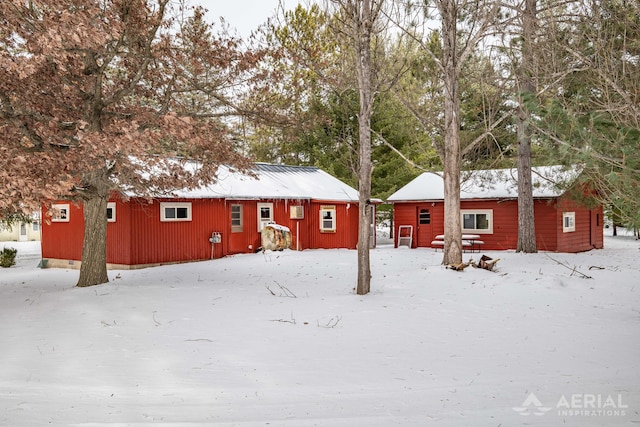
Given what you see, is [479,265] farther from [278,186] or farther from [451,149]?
[278,186]

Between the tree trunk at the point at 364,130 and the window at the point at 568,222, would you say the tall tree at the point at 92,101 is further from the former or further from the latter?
the window at the point at 568,222

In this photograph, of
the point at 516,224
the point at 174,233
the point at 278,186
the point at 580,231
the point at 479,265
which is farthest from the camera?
the point at 580,231

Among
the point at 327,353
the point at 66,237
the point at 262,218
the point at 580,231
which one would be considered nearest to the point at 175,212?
the point at 262,218

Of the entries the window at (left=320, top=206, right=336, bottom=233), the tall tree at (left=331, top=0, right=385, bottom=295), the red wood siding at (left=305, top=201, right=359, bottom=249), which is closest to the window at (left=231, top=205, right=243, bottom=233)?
the red wood siding at (left=305, top=201, right=359, bottom=249)

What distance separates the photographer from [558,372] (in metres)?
5.89

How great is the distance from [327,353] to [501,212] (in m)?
18.5

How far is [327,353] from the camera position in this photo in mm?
6676

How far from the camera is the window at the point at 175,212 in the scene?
60.0 feet

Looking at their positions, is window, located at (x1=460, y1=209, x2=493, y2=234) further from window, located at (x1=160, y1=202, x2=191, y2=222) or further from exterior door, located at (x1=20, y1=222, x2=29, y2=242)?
exterior door, located at (x1=20, y1=222, x2=29, y2=242)

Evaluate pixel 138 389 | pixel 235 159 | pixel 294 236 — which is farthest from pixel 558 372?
pixel 294 236

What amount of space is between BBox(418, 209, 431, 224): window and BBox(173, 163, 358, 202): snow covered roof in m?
3.69

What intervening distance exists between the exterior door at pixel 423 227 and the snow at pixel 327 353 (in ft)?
41.9

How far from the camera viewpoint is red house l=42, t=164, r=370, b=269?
17750 millimetres

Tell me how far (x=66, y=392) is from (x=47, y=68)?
26.6 ft
